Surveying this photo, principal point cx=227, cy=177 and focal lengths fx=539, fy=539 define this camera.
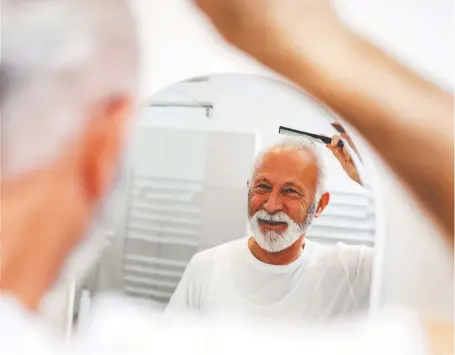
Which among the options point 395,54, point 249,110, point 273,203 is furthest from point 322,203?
point 395,54

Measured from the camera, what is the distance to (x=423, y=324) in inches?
41.3

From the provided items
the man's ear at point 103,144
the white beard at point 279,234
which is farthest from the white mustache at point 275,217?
the man's ear at point 103,144

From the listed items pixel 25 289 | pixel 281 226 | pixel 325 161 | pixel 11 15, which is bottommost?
pixel 25 289

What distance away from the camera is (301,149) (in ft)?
3.60

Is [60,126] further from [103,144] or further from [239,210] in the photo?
[239,210]

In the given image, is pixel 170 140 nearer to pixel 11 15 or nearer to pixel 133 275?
pixel 133 275

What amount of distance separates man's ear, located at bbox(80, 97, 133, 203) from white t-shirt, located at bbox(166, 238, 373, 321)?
271 mm

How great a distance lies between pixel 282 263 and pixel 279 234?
6cm

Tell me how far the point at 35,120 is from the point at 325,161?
64cm

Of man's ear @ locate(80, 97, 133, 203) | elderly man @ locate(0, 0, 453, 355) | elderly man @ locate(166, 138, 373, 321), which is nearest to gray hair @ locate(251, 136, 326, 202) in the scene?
elderly man @ locate(166, 138, 373, 321)

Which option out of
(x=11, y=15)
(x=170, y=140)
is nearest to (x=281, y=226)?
(x=170, y=140)

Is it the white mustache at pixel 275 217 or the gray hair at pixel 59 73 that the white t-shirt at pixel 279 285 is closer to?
the white mustache at pixel 275 217

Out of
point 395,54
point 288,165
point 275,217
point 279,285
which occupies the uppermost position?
point 395,54

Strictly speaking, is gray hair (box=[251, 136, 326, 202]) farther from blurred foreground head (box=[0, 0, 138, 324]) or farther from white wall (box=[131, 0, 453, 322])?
blurred foreground head (box=[0, 0, 138, 324])
